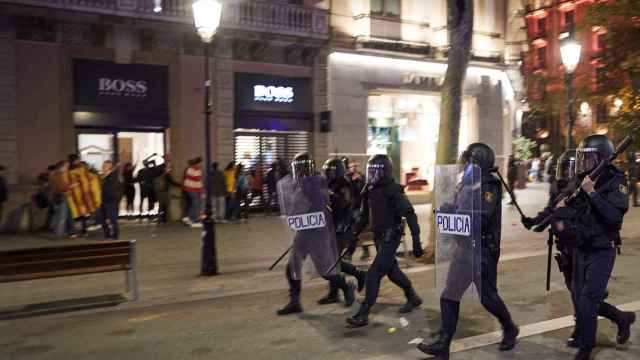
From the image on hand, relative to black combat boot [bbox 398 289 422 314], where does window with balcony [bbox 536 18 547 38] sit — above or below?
above

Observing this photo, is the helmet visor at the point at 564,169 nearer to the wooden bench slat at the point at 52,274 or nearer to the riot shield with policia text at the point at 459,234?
the riot shield with policia text at the point at 459,234

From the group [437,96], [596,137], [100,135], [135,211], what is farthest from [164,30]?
[596,137]

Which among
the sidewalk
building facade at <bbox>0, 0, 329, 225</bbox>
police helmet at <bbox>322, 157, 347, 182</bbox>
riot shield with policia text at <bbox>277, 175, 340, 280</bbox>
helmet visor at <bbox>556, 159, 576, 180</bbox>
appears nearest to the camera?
helmet visor at <bbox>556, 159, 576, 180</bbox>

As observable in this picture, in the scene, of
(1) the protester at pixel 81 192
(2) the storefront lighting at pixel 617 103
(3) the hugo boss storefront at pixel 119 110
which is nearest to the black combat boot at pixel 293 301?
(1) the protester at pixel 81 192

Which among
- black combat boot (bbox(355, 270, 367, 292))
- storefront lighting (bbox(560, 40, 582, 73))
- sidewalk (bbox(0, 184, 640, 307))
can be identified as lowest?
sidewalk (bbox(0, 184, 640, 307))

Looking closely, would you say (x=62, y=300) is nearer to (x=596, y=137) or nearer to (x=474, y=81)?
(x=596, y=137)

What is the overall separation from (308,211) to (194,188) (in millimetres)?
9510

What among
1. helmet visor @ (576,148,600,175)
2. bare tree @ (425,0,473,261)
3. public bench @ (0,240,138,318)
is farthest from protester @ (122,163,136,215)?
helmet visor @ (576,148,600,175)

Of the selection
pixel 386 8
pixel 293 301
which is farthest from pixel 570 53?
pixel 293 301

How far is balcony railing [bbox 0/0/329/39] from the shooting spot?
15609mm

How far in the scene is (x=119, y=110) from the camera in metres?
16.7

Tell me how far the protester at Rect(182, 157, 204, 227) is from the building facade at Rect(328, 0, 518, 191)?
5541mm

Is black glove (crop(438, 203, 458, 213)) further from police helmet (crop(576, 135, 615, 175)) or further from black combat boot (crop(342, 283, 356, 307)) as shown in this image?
black combat boot (crop(342, 283, 356, 307))

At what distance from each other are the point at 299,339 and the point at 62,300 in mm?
3778
